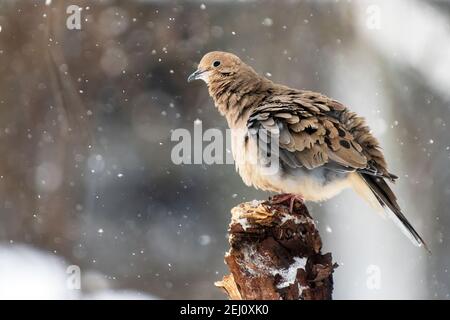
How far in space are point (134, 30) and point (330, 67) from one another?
1053mm

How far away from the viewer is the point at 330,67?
147 inches

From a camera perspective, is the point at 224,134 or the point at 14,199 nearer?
the point at 224,134

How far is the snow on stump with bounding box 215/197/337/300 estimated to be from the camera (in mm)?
2020

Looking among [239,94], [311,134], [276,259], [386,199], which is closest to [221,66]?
[239,94]

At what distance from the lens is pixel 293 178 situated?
2482 millimetres

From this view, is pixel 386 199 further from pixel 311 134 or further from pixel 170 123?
pixel 170 123

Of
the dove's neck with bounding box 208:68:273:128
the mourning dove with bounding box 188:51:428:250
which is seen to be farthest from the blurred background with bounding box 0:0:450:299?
the mourning dove with bounding box 188:51:428:250

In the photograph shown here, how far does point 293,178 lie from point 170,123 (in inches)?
56.8

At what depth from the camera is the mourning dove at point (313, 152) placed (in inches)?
95.5

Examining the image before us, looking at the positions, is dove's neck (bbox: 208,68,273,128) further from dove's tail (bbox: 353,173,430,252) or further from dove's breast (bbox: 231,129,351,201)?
dove's tail (bbox: 353,173,430,252)

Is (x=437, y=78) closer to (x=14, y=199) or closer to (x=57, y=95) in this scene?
(x=57, y=95)

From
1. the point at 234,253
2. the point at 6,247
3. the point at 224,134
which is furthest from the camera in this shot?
the point at 6,247

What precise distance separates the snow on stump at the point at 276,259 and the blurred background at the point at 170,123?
1.65 meters

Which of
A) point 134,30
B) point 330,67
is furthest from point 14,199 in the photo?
point 330,67
